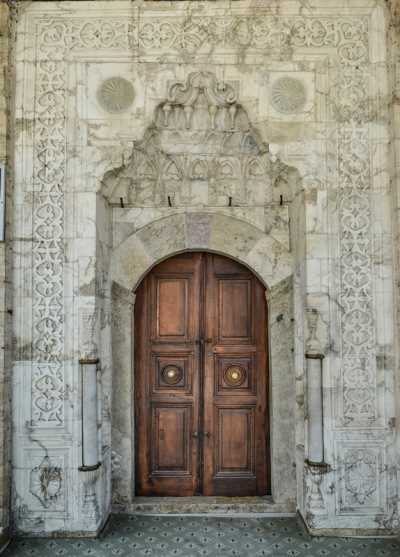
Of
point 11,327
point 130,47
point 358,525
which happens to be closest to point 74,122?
point 130,47

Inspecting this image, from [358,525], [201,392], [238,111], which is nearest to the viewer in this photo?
[358,525]

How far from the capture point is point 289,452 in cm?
379

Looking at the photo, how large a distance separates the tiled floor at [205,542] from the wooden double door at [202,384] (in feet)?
1.18

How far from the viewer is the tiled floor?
321 centimetres

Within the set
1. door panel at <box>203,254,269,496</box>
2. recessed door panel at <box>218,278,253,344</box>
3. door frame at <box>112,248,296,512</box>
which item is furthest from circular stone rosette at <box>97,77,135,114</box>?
recessed door panel at <box>218,278,253,344</box>

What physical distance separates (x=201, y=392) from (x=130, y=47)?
2905 mm

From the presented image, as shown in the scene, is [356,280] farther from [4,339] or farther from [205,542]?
[4,339]

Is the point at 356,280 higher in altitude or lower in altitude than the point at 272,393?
higher

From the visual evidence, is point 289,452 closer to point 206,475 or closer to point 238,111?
point 206,475

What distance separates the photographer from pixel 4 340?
3389mm

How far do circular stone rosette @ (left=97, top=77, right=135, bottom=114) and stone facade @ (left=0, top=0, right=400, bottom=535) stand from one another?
0.04 ft

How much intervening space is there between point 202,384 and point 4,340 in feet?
5.44

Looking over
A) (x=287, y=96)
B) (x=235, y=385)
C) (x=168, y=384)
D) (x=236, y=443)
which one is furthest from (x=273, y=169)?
(x=236, y=443)

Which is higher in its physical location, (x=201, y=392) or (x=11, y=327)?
(x=11, y=327)
